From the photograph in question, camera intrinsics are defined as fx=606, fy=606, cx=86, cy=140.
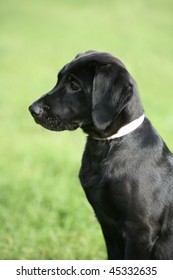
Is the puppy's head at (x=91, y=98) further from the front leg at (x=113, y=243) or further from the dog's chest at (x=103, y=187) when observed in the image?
the front leg at (x=113, y=243)

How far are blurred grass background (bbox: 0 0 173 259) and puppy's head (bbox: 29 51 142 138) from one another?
1458 mm

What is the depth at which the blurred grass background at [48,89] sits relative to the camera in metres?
4.79

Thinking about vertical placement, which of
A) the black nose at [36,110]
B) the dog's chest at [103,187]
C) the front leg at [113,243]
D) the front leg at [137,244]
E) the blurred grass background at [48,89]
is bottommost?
the blurred grass background at [48,89]

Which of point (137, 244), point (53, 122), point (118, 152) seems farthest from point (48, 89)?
point (137, 244)

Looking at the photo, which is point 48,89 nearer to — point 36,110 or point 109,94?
point 36,110

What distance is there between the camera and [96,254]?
4496 millimetres

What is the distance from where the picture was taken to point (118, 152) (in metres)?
3.29

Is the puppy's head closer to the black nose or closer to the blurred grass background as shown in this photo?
the black nose

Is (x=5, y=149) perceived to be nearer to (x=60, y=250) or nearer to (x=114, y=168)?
(x=60, y=250)

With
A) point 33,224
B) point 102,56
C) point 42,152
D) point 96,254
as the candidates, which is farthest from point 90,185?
point 42,152

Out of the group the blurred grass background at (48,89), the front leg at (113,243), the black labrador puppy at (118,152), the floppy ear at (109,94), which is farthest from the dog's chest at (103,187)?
the blurred grass background at (48,89)

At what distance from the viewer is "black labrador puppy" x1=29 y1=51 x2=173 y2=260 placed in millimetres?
3223

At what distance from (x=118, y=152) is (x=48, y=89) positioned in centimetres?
631

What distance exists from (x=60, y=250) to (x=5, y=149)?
2.56 meters
